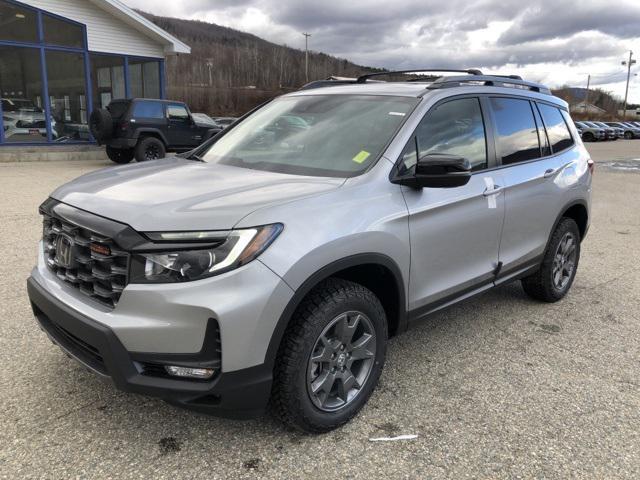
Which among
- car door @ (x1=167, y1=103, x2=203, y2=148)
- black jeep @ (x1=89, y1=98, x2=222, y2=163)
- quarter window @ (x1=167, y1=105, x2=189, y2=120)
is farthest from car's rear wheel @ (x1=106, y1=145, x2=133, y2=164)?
quarter window @ (x1=167, y1=105, x2=189, y2=120)

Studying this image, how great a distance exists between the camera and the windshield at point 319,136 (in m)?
3.06

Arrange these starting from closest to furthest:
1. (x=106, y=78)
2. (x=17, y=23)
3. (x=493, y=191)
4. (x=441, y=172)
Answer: (x=441, y=172) → (x=493, y=191) → (x=17, y=23) → (x=106, y=78)

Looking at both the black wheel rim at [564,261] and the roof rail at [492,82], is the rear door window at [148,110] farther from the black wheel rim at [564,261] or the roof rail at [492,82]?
the black wheel rim at [564,261]

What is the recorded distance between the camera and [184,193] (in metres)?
2.61

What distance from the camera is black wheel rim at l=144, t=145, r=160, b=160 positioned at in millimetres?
14430

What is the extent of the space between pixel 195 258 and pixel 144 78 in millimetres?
18819

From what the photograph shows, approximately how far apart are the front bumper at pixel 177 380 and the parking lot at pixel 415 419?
0.36 m

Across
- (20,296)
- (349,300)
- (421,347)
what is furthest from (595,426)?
(20,296)

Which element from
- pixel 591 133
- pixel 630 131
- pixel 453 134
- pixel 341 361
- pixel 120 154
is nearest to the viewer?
pixel 341 361

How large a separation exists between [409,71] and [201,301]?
9.22 ft

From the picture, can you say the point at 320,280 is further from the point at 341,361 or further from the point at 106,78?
the point at 106,78

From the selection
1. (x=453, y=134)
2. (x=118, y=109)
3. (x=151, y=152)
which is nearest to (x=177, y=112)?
(x=151, y=152)

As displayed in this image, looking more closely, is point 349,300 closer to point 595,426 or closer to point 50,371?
point 595,426

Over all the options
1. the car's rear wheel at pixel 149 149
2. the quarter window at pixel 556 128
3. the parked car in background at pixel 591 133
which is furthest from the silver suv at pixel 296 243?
the parked car in background at pixel 591 133
